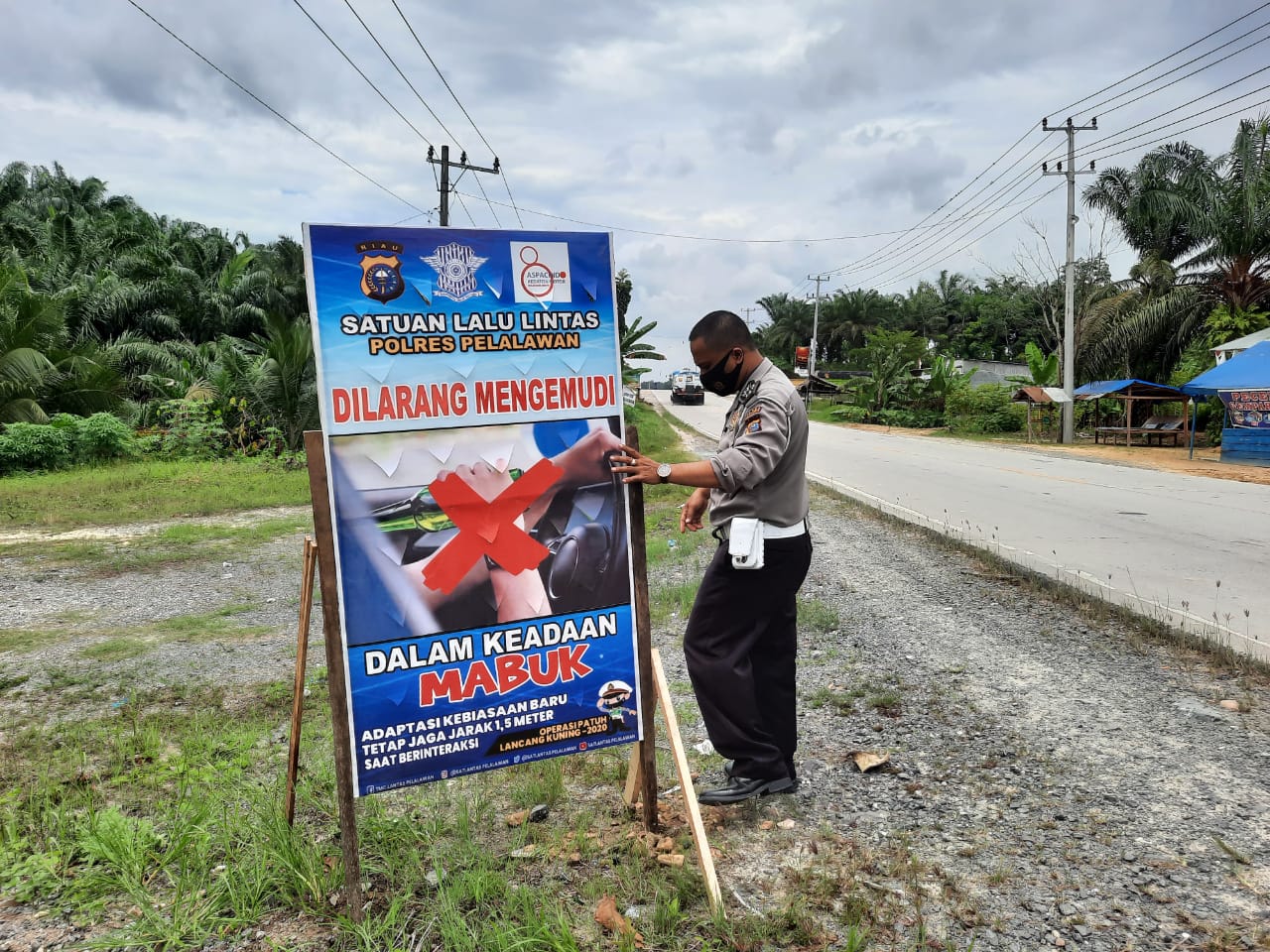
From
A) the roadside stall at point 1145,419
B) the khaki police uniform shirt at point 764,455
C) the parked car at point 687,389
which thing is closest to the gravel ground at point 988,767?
the khaki police uniform shirt at point 764,455

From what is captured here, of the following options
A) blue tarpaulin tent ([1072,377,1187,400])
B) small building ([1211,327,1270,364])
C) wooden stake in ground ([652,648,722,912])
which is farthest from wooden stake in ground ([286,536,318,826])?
blue tarpaulin tent ([1072,377,1187,400])

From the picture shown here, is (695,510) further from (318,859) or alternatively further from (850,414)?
(850,414)

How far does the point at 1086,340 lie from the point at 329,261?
3340 centimetres

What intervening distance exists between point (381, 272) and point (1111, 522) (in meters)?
10.3

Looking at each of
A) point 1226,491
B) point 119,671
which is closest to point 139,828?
point 119,671

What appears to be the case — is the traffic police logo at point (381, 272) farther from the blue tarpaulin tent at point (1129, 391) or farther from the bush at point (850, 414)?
the bush at point (850, 414)

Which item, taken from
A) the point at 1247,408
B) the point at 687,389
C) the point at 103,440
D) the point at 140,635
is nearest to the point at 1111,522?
the point at 140,635

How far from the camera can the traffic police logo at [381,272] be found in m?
2.62

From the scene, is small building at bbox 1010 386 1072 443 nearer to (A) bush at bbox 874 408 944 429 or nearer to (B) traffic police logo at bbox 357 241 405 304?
(A) bush at bbox 874 408 944 429

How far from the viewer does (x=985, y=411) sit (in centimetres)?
3372

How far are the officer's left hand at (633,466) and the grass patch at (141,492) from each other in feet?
37.1

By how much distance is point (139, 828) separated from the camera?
10.4 ft

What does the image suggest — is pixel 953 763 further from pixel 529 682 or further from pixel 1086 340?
pixel 1086 340

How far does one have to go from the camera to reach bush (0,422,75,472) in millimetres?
17078
